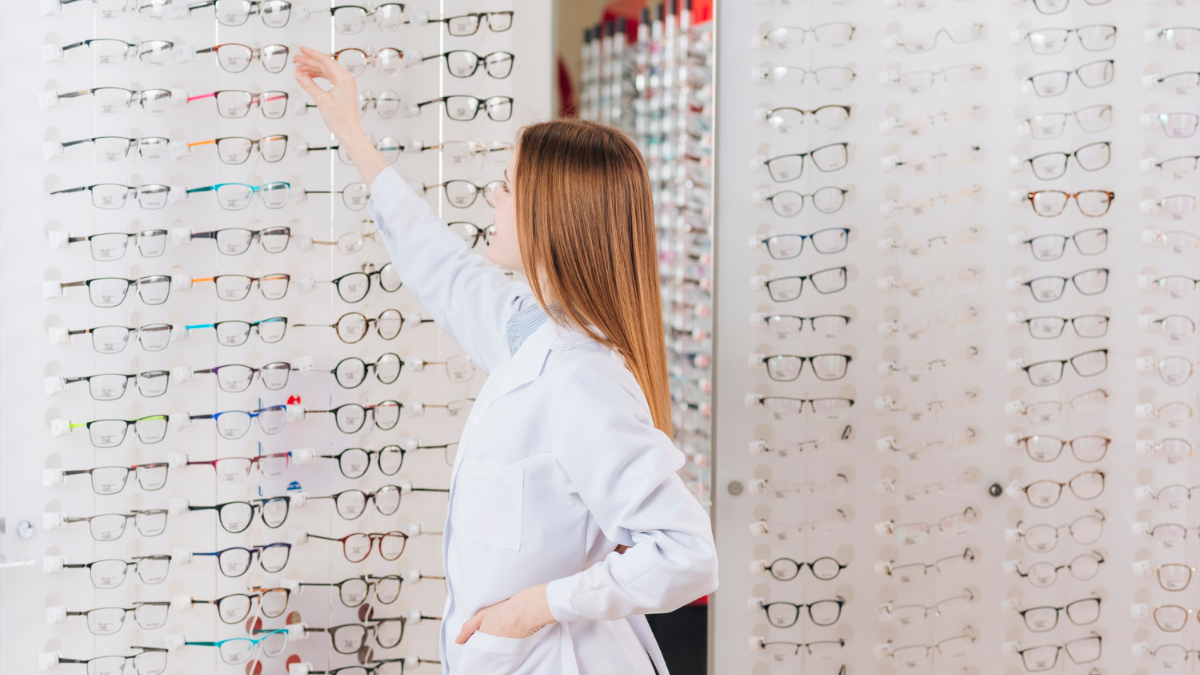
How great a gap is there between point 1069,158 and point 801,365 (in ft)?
2.50

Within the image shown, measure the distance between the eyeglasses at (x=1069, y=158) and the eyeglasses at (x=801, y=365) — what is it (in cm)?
60

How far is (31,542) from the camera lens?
159cm

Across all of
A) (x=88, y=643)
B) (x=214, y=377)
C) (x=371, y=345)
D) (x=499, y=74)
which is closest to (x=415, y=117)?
(x=499, y=74)

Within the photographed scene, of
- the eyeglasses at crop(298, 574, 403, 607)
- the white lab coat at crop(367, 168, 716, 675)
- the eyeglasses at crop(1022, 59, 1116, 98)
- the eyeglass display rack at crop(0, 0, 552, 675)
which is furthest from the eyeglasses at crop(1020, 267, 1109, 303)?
the eyeglasses at crop(298, 574, 403, 607)

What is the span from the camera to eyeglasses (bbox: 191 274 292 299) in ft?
5.48

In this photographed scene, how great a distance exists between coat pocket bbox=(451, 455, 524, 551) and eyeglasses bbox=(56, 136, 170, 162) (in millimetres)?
892

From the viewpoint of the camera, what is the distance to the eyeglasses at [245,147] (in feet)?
5.45

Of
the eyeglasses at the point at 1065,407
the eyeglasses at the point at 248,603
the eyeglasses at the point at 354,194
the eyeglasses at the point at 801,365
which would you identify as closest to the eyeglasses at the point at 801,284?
the eyeglasses at the point at 801,365

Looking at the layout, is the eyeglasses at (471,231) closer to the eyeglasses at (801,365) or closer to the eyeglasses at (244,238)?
the eyeglasses at (244,238)

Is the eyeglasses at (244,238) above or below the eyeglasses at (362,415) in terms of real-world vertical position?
above

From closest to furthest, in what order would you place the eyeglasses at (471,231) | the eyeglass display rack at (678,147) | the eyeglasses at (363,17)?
the eyeglasses at (363,17), the eyeglasses at (471,231), the eyeglass display rack at (678,147)

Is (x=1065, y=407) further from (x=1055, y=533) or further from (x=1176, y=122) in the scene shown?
(x=1176, y=122)

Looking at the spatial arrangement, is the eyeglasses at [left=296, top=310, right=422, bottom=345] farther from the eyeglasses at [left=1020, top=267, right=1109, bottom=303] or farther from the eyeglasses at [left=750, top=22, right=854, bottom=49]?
the eyeglasses at [left=1020, top=267, right=1109, bottom=303]

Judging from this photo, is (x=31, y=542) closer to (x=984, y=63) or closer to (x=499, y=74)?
(x=499, y=74)
